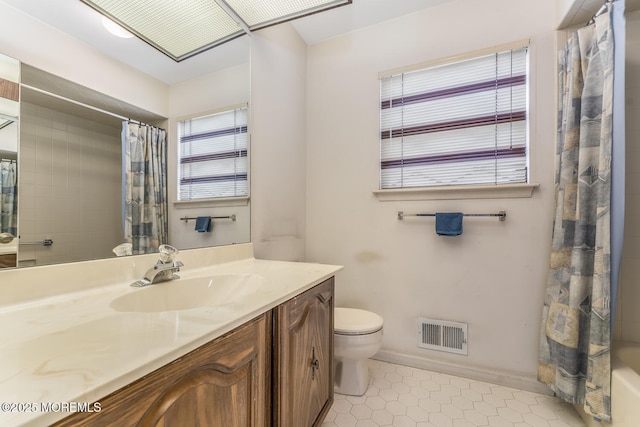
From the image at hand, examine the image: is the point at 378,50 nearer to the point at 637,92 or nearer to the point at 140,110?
the point at 637,92

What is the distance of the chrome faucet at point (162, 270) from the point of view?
0.99 m

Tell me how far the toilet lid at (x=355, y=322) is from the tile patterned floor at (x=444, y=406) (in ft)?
1.34

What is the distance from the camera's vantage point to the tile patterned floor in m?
1.44

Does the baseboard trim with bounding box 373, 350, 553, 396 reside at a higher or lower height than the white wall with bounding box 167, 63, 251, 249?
lower

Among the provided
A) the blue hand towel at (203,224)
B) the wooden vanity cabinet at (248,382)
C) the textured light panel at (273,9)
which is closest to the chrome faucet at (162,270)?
the blue hand towel at (203,224)

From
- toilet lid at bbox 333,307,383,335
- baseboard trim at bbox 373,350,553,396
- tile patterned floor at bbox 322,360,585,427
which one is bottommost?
tile patterned floor at bbox 322,360,585,427

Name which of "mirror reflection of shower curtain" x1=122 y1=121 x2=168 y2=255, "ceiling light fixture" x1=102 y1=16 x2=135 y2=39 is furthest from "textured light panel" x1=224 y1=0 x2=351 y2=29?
"mirror reflection of shower curtain" x1=122 y1=121 x2=168 y2=255

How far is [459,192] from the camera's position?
1.83m

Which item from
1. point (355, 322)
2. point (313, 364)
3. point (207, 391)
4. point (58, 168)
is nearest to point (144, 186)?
point (58, 168)

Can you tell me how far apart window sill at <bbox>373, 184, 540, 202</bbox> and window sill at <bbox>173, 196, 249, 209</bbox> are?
0.95 m

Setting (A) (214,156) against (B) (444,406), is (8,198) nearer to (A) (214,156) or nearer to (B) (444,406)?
(A) (214,156)

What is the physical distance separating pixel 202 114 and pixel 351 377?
1.65 meters

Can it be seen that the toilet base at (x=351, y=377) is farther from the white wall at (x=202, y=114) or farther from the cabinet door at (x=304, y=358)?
the white wall at (x=202, y=114)

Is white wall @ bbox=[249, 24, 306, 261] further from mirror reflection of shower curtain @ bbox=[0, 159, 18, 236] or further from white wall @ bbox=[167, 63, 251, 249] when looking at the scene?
mirror reflection of shower curtain @ bbox=[0, 159, 18, 236]
